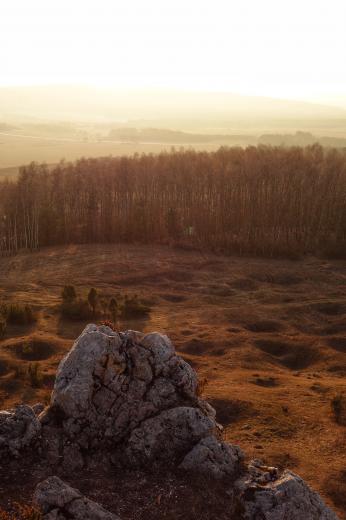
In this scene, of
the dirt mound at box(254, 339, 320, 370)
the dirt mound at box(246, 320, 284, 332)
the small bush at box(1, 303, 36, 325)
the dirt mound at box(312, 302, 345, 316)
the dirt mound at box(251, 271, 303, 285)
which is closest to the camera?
the dirt mound at box(254, 339, 320, 370)

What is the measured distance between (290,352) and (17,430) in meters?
14.3

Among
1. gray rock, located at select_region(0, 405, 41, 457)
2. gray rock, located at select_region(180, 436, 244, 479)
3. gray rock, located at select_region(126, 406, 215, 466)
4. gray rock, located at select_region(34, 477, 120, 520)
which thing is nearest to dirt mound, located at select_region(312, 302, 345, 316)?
gray rock, located at select_region(126, 406, 215, 466)

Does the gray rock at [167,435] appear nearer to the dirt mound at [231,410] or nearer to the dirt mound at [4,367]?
the dirt mound at [231,410]

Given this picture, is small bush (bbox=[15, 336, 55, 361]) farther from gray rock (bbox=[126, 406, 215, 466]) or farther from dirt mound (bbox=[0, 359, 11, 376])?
gray rock (bbox=[126, 406, 215, 466])

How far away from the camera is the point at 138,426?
10.6m

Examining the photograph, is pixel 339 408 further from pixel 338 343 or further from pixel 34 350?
pixel 34 350

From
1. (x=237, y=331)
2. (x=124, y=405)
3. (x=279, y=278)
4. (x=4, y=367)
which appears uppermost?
(x=124, y=405)

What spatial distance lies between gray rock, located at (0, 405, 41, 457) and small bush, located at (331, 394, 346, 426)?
29.6 feet

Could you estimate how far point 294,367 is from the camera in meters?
21.1

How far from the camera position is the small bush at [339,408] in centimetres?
1554

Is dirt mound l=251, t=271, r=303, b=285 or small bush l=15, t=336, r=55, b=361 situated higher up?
small bush l=15, t=336, r=55, b=361

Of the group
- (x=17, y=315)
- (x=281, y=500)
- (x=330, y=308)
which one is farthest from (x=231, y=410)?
(x=330, y=308)

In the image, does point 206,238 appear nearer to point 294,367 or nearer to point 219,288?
point 219,288

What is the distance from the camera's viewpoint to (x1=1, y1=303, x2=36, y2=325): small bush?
24.0 m
